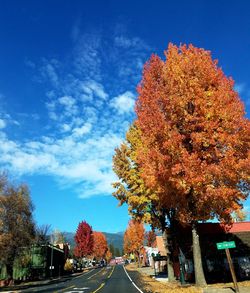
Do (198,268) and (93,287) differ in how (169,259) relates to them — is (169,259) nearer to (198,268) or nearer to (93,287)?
(93,287)

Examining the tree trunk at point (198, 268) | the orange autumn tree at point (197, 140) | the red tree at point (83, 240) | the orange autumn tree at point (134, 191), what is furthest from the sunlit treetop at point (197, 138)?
the red tree at point (83, 240)

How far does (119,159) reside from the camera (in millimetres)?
29750

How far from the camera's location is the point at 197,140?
59.4 ft

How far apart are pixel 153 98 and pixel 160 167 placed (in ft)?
14.8

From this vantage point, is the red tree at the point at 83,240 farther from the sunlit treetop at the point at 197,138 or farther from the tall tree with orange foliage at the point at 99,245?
the sunlit treetop at the point at 197,138

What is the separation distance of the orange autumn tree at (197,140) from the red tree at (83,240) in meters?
105

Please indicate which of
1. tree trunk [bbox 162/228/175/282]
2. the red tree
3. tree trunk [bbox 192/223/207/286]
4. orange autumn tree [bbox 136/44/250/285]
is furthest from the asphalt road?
the red tree

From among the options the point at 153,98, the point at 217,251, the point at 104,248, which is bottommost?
the point at 217,251

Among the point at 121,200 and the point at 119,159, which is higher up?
the point at 119,159

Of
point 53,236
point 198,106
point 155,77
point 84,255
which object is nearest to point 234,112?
point 198,106

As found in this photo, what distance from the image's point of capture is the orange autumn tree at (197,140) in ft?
58.1

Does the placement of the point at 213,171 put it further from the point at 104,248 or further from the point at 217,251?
the point at 104,248

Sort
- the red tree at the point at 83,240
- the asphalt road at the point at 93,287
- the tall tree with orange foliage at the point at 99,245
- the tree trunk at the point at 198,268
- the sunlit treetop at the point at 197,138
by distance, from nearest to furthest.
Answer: the sunlit treetop at the point at 197,138
the tree trunk at the point at 198,268
the asphalt road at the point at 93,287
the red tree at the point at 83,240
the tall tree with orange foliage at the point at 99,245

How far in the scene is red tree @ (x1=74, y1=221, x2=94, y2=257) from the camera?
12019 cm
